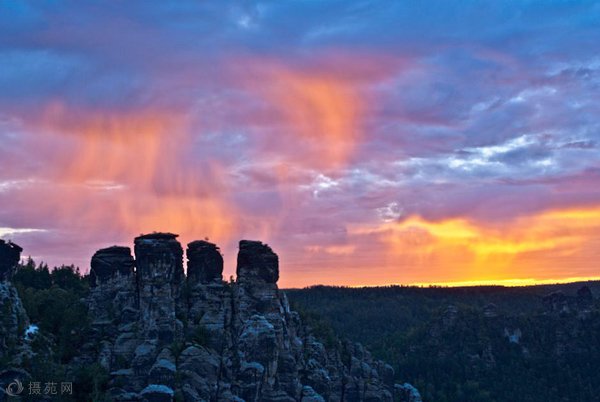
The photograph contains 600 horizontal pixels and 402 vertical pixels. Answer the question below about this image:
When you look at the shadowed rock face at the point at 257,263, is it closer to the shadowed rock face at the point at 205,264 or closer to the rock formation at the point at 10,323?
the shadowed rock face at the point at 205,264

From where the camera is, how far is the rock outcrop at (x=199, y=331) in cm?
9125

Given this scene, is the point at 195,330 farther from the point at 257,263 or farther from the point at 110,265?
the point at 110,265

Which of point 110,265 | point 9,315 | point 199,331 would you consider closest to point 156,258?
point 110,265

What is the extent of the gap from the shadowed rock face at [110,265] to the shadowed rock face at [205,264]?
9.29 m

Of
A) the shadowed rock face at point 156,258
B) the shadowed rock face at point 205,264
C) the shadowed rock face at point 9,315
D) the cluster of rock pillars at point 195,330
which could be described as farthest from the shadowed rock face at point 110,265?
the shadowed rock face at point 9,315

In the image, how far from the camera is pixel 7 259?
98.0 metres

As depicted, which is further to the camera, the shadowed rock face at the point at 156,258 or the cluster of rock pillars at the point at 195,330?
the shadowed rock face at the point at 156,258

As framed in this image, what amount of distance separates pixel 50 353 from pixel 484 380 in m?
131

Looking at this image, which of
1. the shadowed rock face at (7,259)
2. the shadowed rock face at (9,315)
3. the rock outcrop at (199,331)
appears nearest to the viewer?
the shadowed rock face at (9,315)

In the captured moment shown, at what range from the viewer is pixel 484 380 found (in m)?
194

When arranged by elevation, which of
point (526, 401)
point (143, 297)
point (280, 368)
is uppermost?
point (143, 297)

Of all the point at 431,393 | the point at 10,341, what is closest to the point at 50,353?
the point at 10,341

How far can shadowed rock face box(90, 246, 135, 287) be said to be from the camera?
10831 cm

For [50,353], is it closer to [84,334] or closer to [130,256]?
[84,334]
